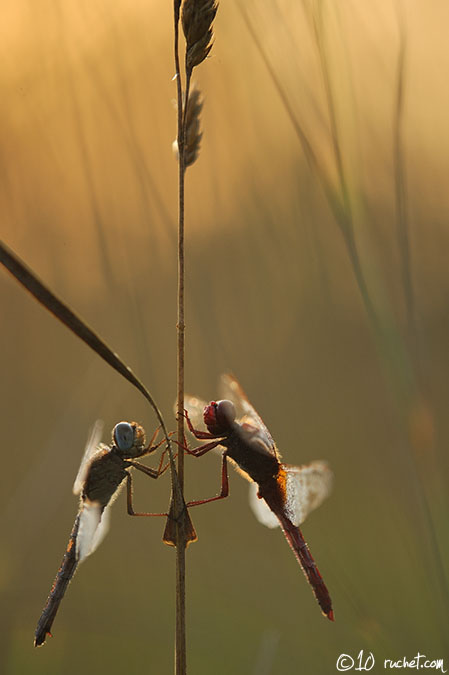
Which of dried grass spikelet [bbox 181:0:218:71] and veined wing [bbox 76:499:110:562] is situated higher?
dried grass spikelet [bbox 181:0:218:71]

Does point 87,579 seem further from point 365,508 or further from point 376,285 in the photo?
point 376,285

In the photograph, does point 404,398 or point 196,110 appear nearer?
point 196,110

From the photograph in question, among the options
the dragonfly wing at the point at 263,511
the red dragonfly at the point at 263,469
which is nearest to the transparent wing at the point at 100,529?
the red dragonfly at the point at 263,469

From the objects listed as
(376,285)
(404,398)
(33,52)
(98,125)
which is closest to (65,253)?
(98,125)

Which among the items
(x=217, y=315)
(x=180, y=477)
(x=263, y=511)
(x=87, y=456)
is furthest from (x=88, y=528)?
(x=217, y=315)

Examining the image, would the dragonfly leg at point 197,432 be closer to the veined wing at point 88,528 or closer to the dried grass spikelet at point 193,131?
the veined wing at point 88,528

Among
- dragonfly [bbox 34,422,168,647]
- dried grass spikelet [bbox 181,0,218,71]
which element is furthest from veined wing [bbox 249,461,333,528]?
dried grass spikelet [bbox 181,0,218,71]

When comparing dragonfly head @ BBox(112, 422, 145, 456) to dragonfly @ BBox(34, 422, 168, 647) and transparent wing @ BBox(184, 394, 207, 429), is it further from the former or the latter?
transparent wing @ BBox(184, 394, 207, 429)
